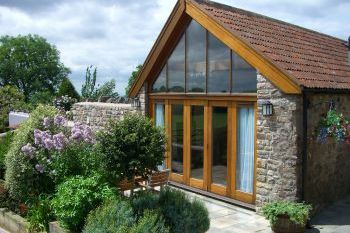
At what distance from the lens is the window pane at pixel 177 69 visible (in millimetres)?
12367

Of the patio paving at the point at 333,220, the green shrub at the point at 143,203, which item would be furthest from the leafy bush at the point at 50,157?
the patio paving at the point at 333,220

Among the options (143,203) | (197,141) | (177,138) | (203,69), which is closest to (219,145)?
(197,141)

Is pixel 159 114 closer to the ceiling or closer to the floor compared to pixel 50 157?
closer to the ceiling

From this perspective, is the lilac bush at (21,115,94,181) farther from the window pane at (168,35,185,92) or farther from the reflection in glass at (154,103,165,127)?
the reflection in glass at (154,103,165,127)

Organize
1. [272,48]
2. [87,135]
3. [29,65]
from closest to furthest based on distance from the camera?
[87,135] < [272,48] < [29,65]

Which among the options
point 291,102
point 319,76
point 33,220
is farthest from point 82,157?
point 319,76

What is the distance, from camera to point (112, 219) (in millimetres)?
6660

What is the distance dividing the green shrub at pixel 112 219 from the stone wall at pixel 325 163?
14.7ft

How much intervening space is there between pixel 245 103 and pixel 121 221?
4965 mm

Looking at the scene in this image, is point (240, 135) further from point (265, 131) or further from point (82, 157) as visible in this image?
point (82, 157)

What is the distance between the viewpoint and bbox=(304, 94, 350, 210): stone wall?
9414 mm

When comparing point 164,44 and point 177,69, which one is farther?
point 177,69

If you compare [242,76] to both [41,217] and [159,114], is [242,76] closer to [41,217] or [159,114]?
[159,114]

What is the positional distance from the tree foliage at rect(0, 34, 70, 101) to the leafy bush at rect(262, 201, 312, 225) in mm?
60408
